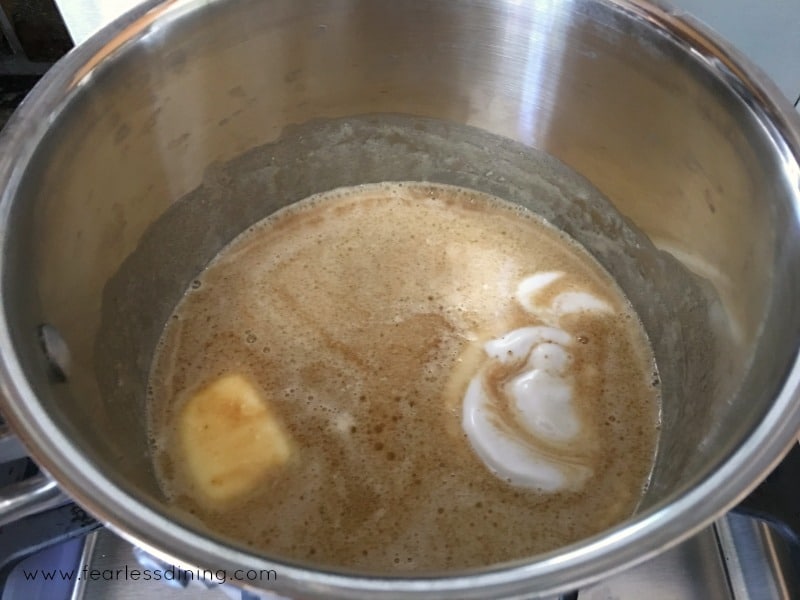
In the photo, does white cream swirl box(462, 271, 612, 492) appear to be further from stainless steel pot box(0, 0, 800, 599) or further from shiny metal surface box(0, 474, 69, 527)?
shiny metal surface box(0, 474, 69, 527)

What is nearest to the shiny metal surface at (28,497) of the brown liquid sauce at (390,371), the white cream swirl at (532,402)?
the brown liquid sauce at (390,371)


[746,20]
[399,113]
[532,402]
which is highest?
[746,20]

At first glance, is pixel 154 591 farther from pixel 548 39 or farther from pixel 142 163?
→ pixel 548 39

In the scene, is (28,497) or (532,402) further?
(532,402)

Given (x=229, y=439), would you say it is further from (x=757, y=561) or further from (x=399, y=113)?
(x=757, y=561)

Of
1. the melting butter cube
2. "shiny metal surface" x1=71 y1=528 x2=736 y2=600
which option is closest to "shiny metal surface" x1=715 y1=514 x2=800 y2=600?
"shiny metal surface" x1=71 y1=528 x2=736 y2=600

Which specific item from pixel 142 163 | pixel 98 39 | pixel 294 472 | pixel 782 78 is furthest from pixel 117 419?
pixel 782 78

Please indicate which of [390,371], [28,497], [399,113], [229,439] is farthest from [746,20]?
[28,497]
